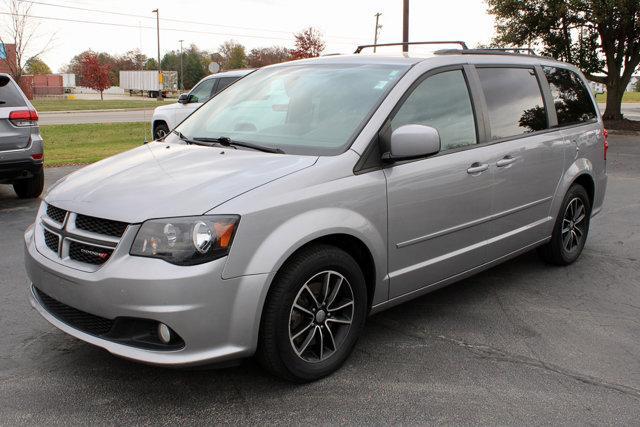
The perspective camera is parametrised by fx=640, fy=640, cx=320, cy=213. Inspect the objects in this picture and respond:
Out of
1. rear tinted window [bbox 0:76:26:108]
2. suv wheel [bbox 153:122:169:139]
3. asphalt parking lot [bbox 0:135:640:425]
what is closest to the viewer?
asphalt parking lot [bbox 0:135:640:425]

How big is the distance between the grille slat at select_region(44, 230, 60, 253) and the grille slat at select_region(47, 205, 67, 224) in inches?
3.3

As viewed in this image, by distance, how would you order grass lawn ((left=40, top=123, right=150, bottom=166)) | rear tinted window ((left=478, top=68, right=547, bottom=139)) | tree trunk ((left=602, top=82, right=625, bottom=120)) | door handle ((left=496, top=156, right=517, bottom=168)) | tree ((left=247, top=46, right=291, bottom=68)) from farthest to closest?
tree ((left=247, top=46, right=291, bottom=68))
tree trunk ((left=602, top=82, right=625, bottom=120))
grass lawn ((left=40, top=123, right=150, bottom=166))
rear tinted window ((left=478, top=68, right=547, bottom=139))
door handle ((left=496, top=156, right=517, bottom=168))

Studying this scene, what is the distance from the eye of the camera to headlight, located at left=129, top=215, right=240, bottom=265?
2906 millimetres

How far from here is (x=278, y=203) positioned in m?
3.12

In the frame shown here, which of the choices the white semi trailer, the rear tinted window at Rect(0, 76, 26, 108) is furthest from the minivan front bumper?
the white semi trailer

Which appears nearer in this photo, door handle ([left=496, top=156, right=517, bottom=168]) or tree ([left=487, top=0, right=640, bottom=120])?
door handle ([left=496, top=156, right=517, bottom=168])

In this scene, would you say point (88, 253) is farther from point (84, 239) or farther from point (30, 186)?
point (30, 186)

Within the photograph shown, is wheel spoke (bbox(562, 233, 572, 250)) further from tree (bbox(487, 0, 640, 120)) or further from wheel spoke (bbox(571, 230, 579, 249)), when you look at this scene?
tree (bbox(487, 0, 640, 120))

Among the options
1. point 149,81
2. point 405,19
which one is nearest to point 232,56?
point 149,81

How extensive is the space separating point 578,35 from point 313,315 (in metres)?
22.2

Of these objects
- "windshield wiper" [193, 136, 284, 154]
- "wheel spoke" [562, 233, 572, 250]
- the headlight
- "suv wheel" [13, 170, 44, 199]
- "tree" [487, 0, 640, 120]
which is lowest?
"wheel spoke" [562, 233, 572, 250]

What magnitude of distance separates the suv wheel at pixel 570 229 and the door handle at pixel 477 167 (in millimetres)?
1398

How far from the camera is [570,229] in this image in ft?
18.4

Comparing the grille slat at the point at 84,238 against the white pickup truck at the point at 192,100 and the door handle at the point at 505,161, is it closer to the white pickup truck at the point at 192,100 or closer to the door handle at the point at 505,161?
the door handle at the point at 505,161
